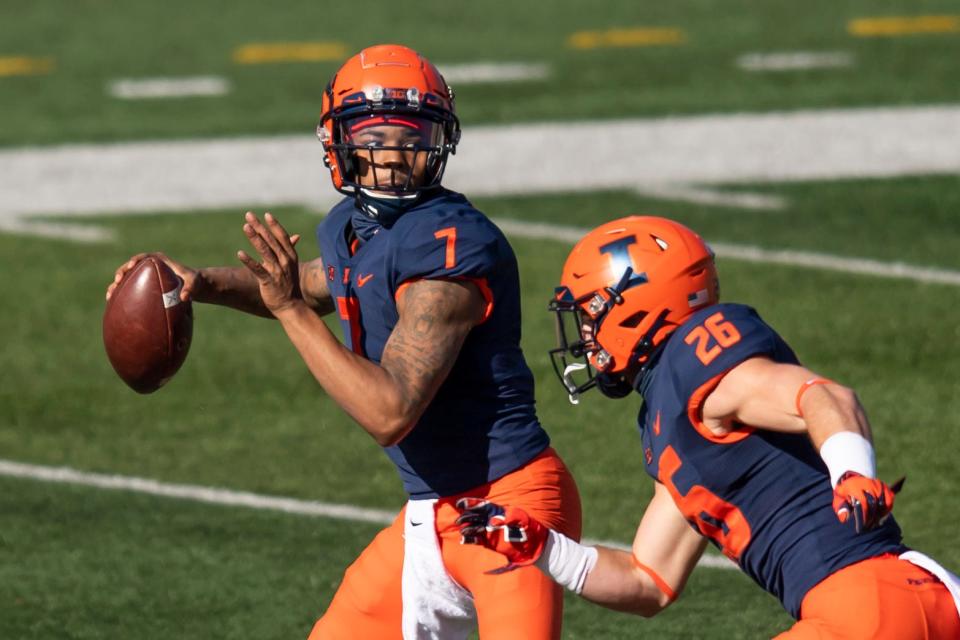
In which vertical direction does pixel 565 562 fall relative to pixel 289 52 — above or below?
below

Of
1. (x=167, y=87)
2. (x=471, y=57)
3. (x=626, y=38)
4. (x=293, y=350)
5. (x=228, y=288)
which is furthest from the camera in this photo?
(x=626, y=38)

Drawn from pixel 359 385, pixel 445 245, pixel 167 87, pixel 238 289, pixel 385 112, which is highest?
pixel 385 112

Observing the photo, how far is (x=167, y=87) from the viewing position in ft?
48.2

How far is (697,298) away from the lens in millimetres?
4660

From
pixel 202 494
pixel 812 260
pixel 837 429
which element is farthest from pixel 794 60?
pixel 837 429

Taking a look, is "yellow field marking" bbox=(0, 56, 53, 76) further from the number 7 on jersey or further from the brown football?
the number 7 on jersey

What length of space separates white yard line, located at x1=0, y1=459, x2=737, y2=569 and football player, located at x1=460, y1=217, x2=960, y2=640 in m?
2.29

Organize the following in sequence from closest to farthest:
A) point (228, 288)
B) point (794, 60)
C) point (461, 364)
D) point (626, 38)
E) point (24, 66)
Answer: point (461, 364), point (228, 288), point (794, 60), point (24, 66), point (626, 38)

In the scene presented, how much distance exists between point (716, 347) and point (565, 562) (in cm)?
74

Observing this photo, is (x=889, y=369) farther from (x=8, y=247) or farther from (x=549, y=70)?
(x=549, y=70)

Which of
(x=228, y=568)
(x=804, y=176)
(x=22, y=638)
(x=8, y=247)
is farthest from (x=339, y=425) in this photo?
(x=804, y=176)

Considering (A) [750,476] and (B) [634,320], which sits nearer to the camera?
(A) [750,476]

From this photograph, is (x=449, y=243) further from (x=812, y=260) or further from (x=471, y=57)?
(x=471, y=57)

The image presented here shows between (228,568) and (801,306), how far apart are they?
4.08m
